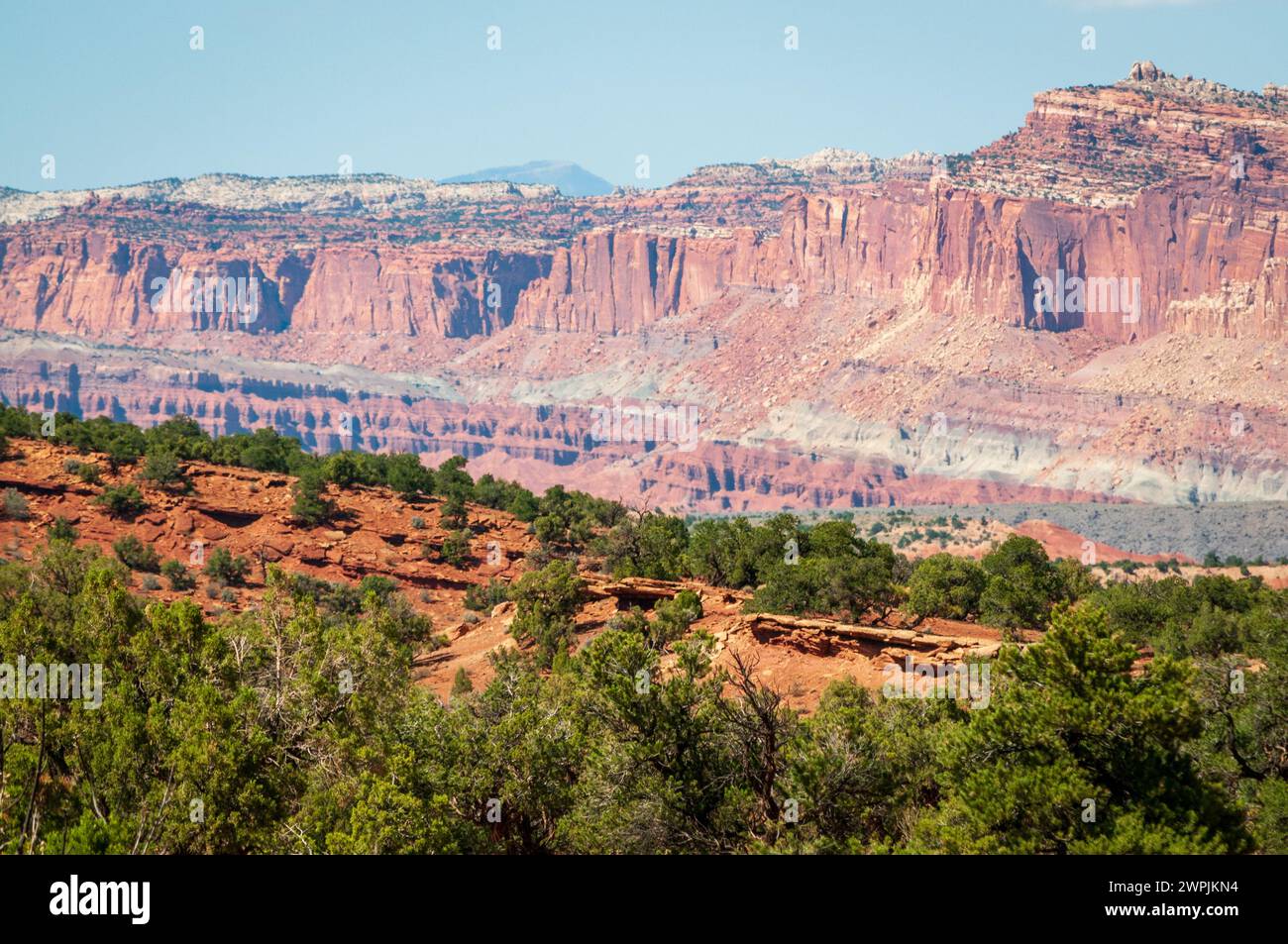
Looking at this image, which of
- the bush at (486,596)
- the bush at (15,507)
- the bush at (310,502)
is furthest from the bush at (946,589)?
the bush at (15,507)

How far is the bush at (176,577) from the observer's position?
55.9 meters

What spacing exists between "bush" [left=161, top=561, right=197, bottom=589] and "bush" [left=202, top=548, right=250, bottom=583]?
99cm

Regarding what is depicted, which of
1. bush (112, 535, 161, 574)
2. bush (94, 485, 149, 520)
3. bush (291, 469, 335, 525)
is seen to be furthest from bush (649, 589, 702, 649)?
bush (94, 485, 149, 520)

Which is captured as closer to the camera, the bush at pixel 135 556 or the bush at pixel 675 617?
the bush at pixel 675 617

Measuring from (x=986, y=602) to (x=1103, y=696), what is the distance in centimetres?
2902

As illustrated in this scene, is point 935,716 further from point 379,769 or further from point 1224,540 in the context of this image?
point 1224,540

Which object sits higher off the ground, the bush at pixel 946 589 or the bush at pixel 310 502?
the bush at pixel 310 502

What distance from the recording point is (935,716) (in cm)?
2817

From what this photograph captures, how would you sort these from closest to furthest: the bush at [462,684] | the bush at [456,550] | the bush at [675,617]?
1. the bush at [462,684]
2. the bush at [675,617]
3. the bush at [456,550]

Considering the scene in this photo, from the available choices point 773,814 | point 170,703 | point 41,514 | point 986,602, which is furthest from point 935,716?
point 41,514

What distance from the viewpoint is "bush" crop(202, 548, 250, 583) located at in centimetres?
5831

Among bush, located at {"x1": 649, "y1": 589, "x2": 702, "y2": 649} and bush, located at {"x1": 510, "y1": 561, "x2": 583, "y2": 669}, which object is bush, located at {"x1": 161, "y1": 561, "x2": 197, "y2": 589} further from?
bush, located at {"x1": 649, "y1": 589, "x2": 702, "y2": 649}

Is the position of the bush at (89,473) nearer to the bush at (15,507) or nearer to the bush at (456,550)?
the bush at (15,507)

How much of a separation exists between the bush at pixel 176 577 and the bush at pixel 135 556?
1806 millimetres
